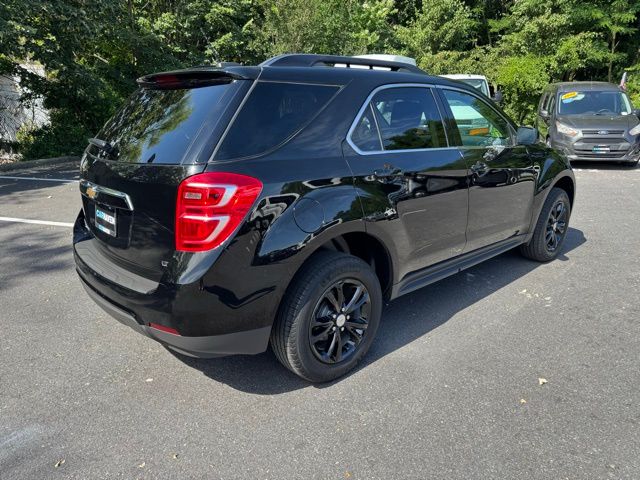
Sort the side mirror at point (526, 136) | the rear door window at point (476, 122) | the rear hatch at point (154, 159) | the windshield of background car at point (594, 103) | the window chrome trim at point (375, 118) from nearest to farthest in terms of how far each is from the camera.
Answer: the rear hatch at point (154, 159) → the window chrome trim at point (375, 118) → the rear door window at point (476, 122) → the side mirror at point (526, 136) → the windshield of background car at point (594, 103)

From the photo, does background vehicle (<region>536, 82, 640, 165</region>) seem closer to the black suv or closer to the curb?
the black suv

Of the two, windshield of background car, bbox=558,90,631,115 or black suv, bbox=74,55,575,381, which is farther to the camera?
windshield of background car, bbox=558,90,631,115

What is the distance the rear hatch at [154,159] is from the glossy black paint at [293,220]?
0.01m

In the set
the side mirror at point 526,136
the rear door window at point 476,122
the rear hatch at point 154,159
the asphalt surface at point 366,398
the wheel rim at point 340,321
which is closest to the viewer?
the asphalt surface at point 366,398

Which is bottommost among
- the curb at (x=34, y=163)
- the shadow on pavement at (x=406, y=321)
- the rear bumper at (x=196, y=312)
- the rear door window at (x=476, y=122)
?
the shadow on pavement at (x=406, y=321)

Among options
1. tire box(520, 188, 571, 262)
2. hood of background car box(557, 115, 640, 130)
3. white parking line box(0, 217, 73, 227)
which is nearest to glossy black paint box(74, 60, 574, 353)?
tire box(520, 188, 571, 262)

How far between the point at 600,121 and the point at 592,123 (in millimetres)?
184

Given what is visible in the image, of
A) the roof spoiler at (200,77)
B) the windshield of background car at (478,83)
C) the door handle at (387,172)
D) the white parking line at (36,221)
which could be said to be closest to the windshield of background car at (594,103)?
the windshield of background car at (478,83)

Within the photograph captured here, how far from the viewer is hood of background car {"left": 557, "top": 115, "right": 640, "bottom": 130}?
10414mm

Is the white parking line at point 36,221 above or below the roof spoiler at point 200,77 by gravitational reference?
below

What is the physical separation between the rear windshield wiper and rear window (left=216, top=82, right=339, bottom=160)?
2.88ft

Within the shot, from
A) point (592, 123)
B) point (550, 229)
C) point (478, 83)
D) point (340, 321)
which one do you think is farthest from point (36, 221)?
point (592, 123)

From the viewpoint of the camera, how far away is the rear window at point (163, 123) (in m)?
2.53

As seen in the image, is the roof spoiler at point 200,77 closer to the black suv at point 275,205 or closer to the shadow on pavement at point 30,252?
the black suv at point 275,205
